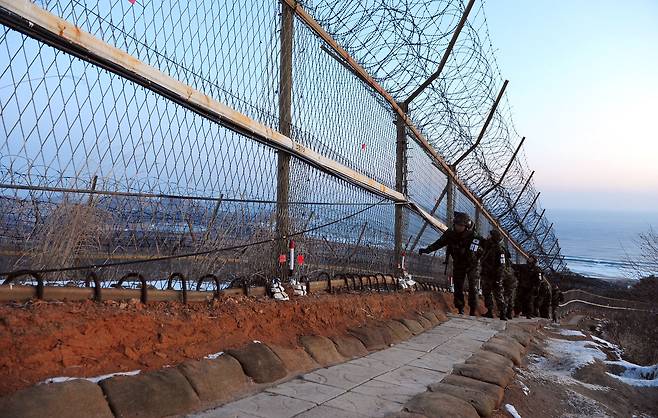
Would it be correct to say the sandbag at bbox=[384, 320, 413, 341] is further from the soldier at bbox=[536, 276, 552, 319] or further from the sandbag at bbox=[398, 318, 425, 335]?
the soldier at bbox=[536, 276, 552, 319]

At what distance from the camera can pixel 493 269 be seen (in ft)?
32.7

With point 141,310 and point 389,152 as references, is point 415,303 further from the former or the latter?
point 141,310

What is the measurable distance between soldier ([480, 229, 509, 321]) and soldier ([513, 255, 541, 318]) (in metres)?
4.60

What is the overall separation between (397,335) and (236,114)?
298 cm

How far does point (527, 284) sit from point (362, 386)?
11.8 metres

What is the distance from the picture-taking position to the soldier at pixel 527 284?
14.5 m

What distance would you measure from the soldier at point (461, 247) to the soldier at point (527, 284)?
602 cm

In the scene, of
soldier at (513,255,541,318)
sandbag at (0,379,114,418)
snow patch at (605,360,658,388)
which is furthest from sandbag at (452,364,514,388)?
soldier at (513,255,541,318)

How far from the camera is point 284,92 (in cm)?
541

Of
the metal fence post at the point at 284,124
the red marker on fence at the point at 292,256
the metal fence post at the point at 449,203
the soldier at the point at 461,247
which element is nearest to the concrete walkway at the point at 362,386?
the red marker on fence at the point at 292,256

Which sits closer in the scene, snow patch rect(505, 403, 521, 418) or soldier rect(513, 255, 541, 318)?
snow patch rect(505, 403, 521, 418)

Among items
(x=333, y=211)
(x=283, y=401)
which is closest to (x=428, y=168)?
(x=333, y=211)

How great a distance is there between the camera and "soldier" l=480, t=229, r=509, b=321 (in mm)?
9883

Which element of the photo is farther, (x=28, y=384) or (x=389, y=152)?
(x=389, y=152)
